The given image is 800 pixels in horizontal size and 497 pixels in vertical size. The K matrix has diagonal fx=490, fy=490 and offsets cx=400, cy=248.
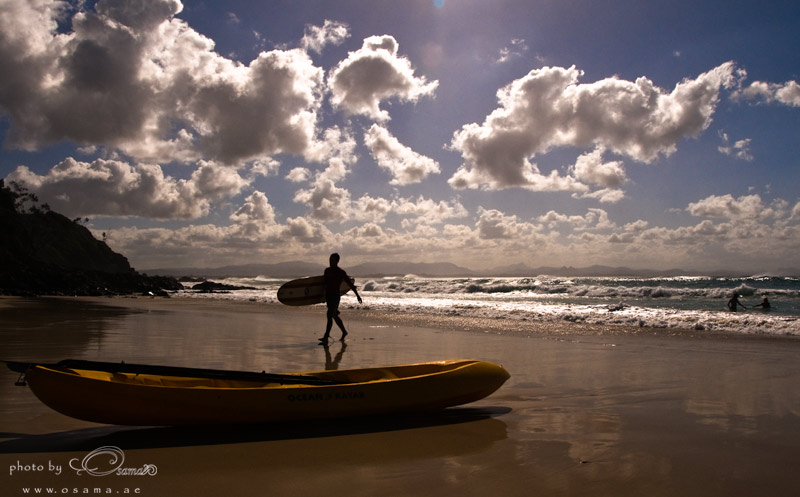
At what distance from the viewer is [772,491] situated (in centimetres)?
347

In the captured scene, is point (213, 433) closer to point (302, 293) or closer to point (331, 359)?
point (331, 359)

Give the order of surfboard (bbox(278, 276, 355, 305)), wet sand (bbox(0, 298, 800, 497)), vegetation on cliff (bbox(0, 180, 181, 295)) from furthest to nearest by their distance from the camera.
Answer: vegetation on cliff (bbox(0, 180, 181, 295)) < surfboard (bbox(278, 276, 355, 305)) < wet sand (bbox(0, 298, 800, 497))

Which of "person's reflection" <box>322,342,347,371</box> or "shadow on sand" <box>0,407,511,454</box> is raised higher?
"shadow on sand" <box>0,407,511,454</box>

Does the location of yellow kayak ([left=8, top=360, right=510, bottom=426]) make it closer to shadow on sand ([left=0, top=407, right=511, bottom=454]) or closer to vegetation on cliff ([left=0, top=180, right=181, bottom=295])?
shadow on sand ([left=0, top=407, right=511, bottom=454])

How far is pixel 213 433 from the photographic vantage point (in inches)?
179

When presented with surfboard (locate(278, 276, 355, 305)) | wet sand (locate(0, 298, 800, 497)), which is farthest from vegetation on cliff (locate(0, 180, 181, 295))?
wet sand (locate(0, 298, 800, 497))

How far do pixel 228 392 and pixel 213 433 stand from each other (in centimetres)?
48

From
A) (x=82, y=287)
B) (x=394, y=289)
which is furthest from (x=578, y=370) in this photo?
(x=394, y=289)

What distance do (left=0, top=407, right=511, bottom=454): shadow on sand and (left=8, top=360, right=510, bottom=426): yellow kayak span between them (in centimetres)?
13

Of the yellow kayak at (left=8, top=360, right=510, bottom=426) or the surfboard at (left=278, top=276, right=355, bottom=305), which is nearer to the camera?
the yellow kayak at (left=8, top=360, right=510, bottom=426)

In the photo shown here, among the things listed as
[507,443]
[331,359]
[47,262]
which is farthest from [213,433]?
[47,262]

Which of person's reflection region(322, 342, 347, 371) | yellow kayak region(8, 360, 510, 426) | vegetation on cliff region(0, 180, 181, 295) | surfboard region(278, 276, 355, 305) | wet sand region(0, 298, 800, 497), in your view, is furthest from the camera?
vegetation on cliff region(0, 180, 181, 295)

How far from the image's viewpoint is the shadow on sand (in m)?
4.16

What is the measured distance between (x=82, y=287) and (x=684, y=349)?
126 ft
